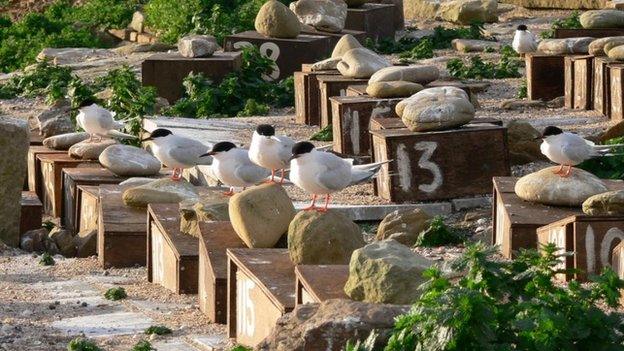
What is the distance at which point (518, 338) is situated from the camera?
19.4 ft

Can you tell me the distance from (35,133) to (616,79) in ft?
19.4

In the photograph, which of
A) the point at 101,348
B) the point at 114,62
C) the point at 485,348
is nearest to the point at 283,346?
the point at 485,348

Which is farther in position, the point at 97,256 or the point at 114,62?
the point at 114,62

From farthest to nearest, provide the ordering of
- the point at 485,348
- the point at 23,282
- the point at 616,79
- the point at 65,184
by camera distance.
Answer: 1. the point at 616,79
2. the point at 65,184
3. the point at 23,282
4. the point at 485,348

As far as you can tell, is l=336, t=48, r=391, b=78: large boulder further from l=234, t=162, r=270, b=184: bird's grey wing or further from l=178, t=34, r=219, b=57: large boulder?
l=234, t=162, r=270, b=184: bird's grey wing

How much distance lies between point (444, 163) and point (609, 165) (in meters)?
Result: 1.31

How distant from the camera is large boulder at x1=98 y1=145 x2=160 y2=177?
43.9 ft

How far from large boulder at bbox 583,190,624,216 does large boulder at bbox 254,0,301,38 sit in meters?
11.7

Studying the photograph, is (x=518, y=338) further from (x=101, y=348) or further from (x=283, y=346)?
(x=101, y=348)

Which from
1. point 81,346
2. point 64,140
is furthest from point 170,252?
point 64,140

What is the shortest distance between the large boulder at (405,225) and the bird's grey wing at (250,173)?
0.92 meters

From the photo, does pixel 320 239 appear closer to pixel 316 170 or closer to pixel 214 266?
pixel 214 266

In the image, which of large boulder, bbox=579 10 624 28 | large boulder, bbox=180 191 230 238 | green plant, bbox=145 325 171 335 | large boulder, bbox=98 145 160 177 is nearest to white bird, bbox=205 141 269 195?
large boulder, bbox=180 191 230 238

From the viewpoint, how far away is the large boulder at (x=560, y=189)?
33.8 feet
